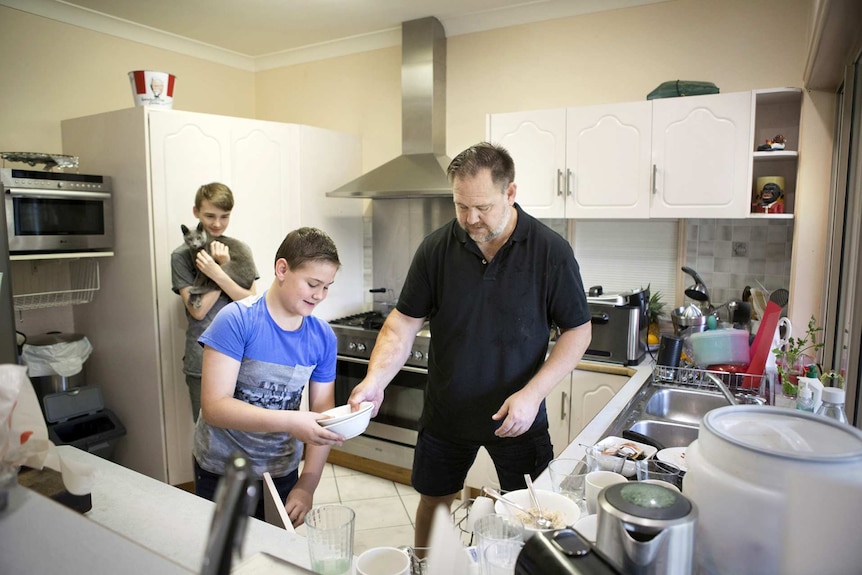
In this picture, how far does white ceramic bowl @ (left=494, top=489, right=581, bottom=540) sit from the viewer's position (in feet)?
3.57

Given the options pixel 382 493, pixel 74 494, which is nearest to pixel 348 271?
pixel 382 493

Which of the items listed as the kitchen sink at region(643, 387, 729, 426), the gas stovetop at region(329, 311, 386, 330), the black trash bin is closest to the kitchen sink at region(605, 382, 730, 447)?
the kitchen sink at region(643, 387, 729, 426)

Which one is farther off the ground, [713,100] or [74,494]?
[713,100]

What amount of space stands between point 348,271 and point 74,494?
288 centimetres

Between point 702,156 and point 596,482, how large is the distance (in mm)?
1865

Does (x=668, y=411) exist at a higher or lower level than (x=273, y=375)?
lower

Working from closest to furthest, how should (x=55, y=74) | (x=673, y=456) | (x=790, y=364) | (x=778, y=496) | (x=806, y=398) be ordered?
1. (x=778, y=496)
2. (x=673, y=456)
3. (x=806, y=398)
4. (x=790, y=364)
5. (x=55, y=74)

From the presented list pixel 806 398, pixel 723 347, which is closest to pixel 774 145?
pixel 723 347

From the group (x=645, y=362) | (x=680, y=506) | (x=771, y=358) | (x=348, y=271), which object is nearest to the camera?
(x=680, y=506)

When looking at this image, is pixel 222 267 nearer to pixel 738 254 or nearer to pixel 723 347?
pixel 723 347

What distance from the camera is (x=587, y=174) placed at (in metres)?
2.79

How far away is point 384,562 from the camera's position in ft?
2.95

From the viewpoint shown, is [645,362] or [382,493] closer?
[645,362]

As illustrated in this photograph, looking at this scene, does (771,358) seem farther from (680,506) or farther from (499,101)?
(499,101)
